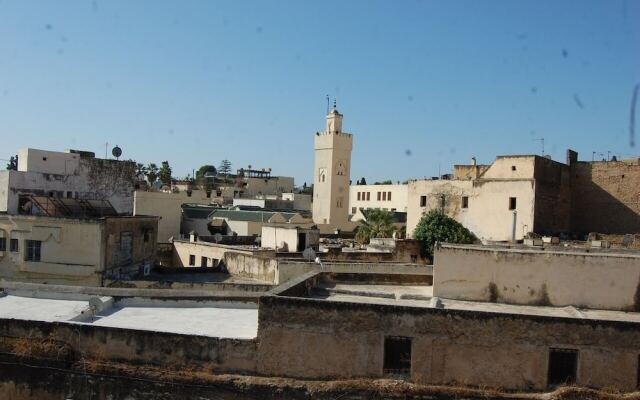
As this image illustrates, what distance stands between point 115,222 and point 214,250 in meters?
7.29

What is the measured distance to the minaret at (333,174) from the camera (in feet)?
172

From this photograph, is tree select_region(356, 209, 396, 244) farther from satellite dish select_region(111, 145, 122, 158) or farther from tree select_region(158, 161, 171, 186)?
tree select_region(158, 161, 171, 186)

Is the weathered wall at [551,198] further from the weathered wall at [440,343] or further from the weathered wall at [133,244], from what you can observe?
the weathered wall at [440,343]

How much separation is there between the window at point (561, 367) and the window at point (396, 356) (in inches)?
94.7

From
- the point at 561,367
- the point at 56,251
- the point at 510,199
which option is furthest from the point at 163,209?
the point at 561,367

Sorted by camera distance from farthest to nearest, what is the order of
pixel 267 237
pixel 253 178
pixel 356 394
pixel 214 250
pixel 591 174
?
pixel 253 178
pixel 591 174
pixel 267 237
pixel 214 250
pixel 356 394

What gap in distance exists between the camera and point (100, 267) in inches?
823

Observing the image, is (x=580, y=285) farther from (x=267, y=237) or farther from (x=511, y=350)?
(x=267, y=237)

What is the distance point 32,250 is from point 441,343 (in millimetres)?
16390

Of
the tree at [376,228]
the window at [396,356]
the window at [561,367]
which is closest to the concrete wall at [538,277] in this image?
the window at [561,367]

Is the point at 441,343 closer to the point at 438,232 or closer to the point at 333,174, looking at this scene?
the point at 438,232

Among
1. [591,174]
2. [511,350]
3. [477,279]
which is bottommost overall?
[511,350]

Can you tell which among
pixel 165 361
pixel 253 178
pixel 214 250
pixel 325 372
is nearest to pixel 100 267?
pixel 214 250

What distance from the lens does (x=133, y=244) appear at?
23.3 meters
